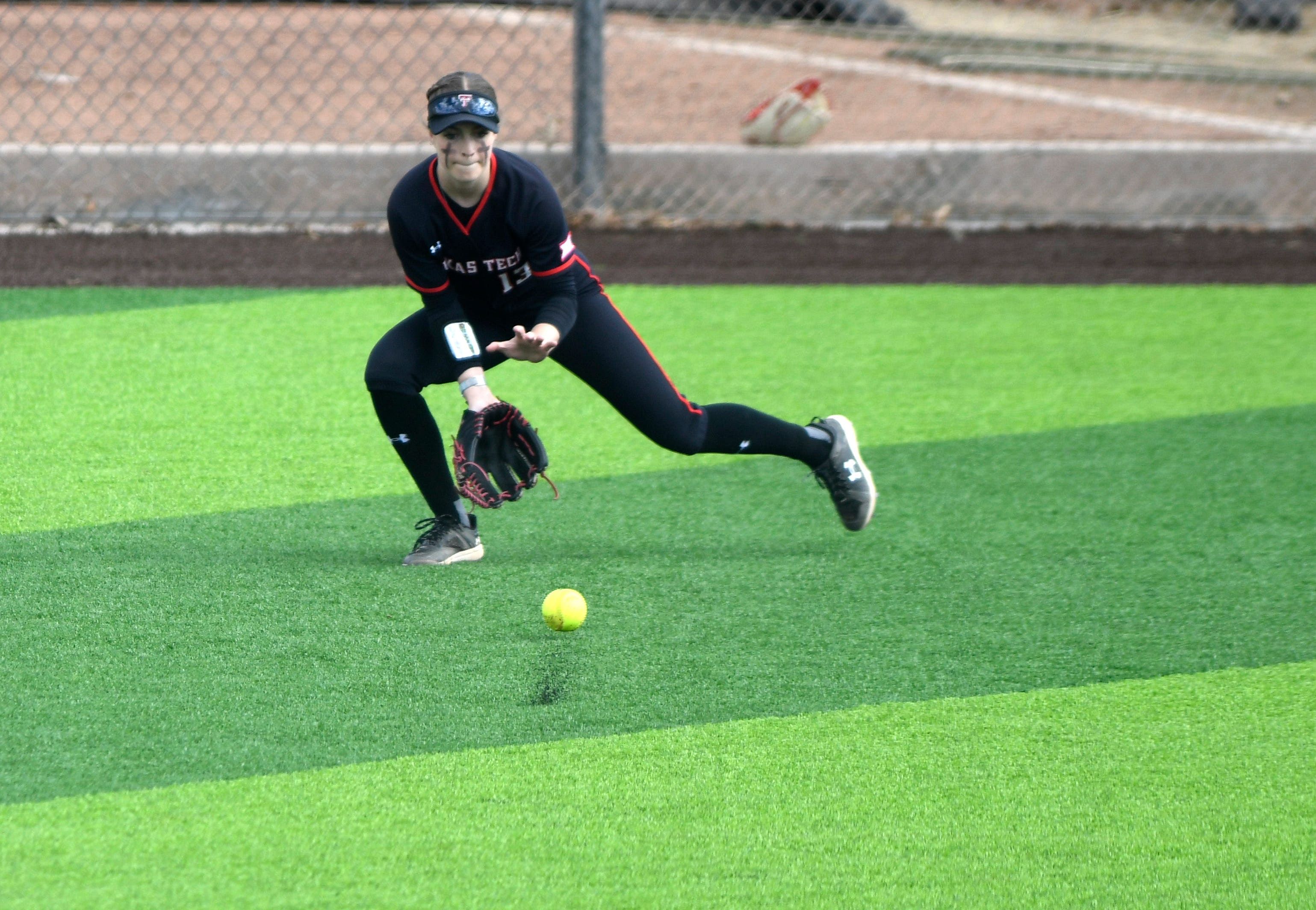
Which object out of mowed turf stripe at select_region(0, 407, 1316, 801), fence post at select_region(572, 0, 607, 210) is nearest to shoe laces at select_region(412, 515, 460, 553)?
mowed turf stripe at select_region(0, 407, 1316, 801)

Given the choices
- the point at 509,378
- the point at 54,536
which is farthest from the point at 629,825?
the point at 509,378

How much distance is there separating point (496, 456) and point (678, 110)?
700 centimetres

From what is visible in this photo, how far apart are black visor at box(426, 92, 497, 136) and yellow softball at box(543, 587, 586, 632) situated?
1.27 meters

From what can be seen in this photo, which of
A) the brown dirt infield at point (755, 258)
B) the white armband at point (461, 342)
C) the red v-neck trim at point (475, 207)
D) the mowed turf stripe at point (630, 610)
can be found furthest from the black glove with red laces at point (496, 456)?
the brown dirt infield at point (755, 258)

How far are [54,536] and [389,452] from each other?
1.36 metres

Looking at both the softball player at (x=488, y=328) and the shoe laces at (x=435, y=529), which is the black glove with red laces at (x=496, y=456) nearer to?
the softball player at (x=488, y=328)

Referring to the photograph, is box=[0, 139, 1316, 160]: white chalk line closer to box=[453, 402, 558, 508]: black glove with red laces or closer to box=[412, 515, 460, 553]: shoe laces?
box=[412, 515, 460, 553]: shoe laces

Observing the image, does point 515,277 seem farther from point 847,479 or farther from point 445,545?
point 847,479

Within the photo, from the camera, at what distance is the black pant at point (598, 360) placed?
434 centimetres

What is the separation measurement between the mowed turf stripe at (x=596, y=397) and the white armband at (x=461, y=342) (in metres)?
1.07

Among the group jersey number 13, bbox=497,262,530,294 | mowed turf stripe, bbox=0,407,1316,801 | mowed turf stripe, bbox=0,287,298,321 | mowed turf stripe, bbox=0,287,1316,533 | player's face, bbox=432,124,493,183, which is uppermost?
player's face, bbox=432,124,493,183

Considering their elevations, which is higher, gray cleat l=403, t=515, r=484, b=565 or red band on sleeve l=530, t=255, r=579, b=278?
red band on sleeve l=530, t=255, r=579, b=278

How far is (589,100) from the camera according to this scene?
9.05 metres

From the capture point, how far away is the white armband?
414 centimetres
